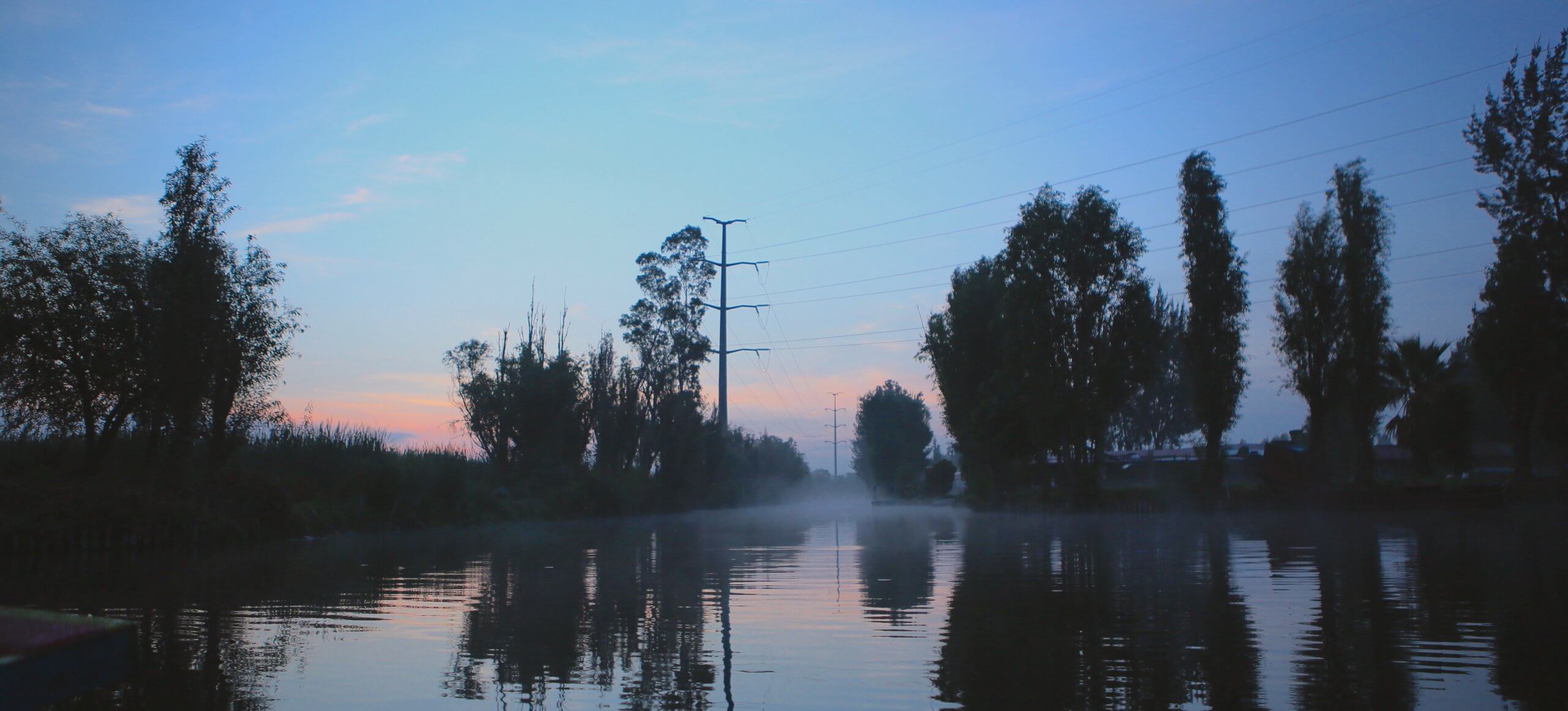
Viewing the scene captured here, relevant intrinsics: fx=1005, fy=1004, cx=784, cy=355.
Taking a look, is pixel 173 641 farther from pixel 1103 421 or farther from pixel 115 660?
pixel 1103 421

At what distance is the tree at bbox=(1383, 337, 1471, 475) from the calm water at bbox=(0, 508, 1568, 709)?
28655mm

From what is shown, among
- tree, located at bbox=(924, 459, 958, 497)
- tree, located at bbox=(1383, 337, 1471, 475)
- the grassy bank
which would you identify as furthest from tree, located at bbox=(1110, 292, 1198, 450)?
the grassy bank

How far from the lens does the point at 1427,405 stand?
140ft

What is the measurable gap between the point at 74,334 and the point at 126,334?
1015 mm

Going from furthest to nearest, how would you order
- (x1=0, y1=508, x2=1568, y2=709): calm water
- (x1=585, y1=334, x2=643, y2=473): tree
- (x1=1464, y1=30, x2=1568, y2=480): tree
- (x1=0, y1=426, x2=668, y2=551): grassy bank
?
(x1=585, y1=334, x2=643, y2=473): tree → (x1=1464, y1=30, x2=1568, y2=480): tree → (x1=0, y1=426, x2=668, y2=551): grassy bank → (x1=0, y1=508, x2=1568, y2=709): calm water

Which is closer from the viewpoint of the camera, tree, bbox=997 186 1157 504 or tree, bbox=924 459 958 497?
tree, bbox=997 186 1157 504

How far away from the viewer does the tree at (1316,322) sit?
40656 millimetres

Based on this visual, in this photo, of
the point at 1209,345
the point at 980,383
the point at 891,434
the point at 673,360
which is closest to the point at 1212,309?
the point at 1209,345

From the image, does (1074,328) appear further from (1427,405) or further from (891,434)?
(891,434)

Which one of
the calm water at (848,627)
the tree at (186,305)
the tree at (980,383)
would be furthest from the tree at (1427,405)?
the tree at (186,305)

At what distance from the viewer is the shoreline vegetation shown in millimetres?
23453

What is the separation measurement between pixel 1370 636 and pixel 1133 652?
2.03 meters

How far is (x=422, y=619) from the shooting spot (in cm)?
948

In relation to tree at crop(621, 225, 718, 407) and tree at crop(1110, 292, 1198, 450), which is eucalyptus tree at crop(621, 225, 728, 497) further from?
tree at crop(1110, 292, 1198, 450)
